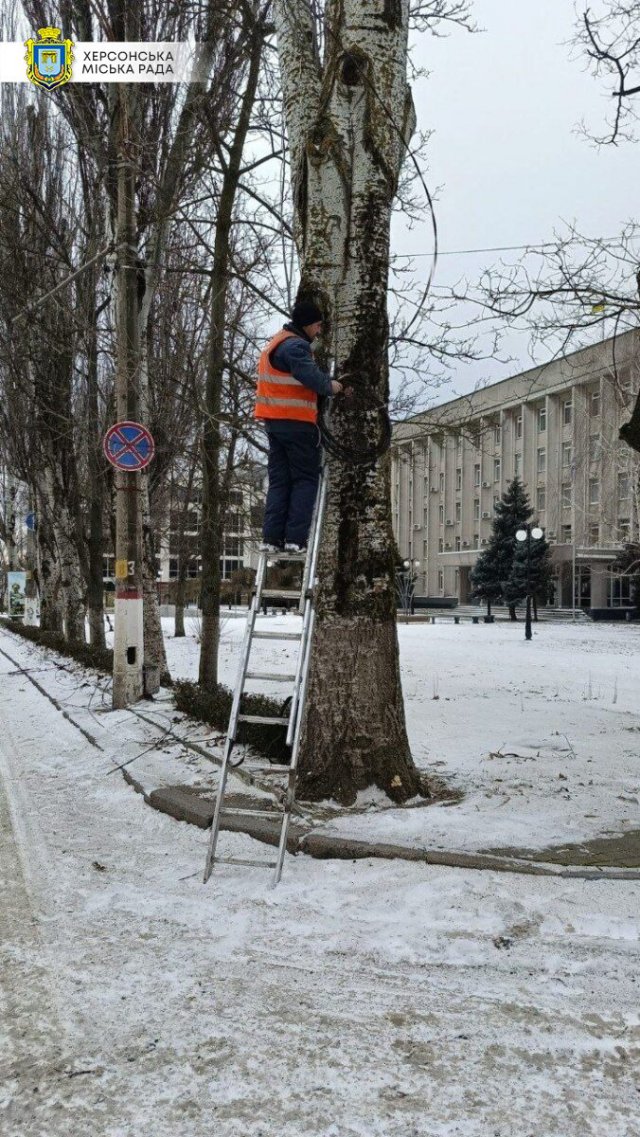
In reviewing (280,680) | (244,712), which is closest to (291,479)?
(280,680)

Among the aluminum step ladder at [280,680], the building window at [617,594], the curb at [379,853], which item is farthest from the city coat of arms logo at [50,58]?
the building window at [617,594]

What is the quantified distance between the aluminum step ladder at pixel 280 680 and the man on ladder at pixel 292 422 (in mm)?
110

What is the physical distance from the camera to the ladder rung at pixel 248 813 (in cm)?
476

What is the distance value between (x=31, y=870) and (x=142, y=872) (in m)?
0.64

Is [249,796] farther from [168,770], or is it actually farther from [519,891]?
[519,891]

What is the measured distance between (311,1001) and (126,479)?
8.34m

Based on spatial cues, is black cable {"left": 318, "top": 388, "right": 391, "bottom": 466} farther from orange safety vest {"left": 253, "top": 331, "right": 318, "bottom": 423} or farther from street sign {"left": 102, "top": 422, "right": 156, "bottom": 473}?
street sign {"left": 102, "top": 422, "right": 156, "bottom": 473}

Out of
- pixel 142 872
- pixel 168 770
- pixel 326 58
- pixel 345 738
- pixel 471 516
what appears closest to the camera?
pixel 142 872

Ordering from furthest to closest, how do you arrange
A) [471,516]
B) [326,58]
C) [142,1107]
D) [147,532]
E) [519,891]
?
[471,516] < [147,532] < [326,58] < [519,891] < [142,1107]

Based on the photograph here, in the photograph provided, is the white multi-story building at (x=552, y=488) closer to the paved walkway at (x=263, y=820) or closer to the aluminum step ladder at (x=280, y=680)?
the paved walkway at (x=263, y=820)

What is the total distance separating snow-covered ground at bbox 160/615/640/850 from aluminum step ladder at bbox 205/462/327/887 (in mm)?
644

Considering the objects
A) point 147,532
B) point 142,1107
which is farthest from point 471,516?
point 142,1107

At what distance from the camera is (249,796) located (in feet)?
19.2

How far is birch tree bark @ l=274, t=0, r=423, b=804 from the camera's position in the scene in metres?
5.68
